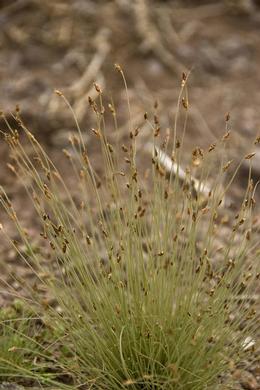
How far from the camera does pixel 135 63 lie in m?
5.19

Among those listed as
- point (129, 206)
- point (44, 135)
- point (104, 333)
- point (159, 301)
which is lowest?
point (44, 135)

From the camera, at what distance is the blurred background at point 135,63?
4.60m

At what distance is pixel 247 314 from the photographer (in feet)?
8.52

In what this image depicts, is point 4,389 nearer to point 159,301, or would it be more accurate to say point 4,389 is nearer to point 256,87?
point 159,301

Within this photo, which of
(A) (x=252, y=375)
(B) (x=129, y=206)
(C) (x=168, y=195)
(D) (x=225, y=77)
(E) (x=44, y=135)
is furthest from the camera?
(D) (x=225, y=77)

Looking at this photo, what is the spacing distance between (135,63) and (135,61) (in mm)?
23

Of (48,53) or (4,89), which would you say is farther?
(48,53)

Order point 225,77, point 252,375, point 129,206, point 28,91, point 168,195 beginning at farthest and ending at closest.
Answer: point 225,77, point 28,91, point 252,375, point 129,206, point 168,195

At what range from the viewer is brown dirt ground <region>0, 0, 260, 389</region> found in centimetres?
461

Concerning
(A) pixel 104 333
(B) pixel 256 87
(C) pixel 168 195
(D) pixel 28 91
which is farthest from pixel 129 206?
(B) pixel 256 87

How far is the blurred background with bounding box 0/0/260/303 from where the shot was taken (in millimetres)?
4602

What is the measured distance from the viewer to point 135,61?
17.1 ft

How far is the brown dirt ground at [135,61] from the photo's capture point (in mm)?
4613

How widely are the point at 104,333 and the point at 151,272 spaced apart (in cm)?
28
